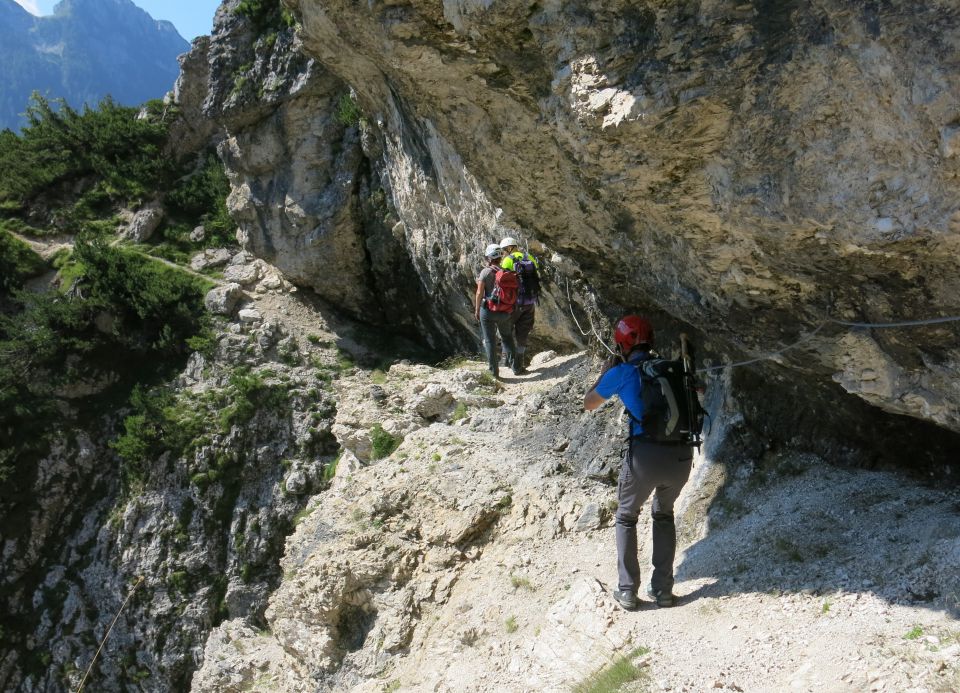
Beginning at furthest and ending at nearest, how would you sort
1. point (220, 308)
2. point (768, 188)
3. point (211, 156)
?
point (211, 156) < point (220, 308) < point (768, 188)

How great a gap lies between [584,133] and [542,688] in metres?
4.00

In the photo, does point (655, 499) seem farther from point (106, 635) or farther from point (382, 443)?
point (106, 635)

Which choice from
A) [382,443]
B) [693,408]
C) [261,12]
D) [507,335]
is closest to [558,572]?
[693,408]

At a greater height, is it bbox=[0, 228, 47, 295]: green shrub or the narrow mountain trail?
bbox=[0, 228, 47, 295]: green shrub

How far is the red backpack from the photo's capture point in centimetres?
1000

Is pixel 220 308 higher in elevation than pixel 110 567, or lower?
higher

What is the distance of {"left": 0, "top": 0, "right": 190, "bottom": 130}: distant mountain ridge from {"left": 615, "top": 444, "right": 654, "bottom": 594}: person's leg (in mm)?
76139

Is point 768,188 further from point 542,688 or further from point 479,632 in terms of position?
point 479,632

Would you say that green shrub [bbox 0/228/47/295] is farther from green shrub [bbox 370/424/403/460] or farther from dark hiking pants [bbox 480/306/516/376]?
dark hiking pants [bbox 480/306/516/376]

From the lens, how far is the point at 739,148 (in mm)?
4387

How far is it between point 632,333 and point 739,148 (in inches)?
64.3

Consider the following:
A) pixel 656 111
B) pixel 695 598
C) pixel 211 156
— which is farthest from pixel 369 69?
pixel 211 156

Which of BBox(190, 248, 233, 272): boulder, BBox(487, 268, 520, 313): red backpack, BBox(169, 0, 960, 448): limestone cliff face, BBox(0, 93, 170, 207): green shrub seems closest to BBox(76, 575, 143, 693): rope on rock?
BBox(190, 248, 233, 272): boulder

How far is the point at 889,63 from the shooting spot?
3.63 metres
